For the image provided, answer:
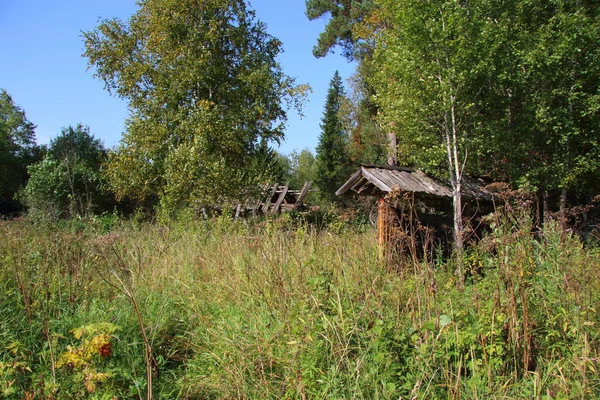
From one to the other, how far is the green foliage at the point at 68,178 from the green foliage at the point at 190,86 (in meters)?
3.48

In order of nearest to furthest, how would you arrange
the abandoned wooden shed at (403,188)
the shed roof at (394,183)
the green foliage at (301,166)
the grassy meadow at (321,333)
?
1. the grassy meadow at (321,333)
2. the abandoned wooden shed at (403,188)
3. the shed roof at (394,183)
4. the green foliage at (301,166)

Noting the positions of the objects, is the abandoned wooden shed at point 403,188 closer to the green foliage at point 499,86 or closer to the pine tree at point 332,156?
the green foliage at point 499,86

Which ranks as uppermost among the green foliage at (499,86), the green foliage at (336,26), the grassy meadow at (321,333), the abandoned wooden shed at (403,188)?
the green foliage at (336,26)

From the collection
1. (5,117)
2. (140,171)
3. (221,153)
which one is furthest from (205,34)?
(5,117)

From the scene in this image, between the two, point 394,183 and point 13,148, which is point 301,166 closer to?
point 13,148

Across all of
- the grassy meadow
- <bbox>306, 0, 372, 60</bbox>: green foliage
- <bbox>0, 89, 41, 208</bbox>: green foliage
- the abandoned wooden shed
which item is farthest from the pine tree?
the grassy meadow

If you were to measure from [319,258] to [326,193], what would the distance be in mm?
27730

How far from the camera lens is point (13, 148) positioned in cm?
3559

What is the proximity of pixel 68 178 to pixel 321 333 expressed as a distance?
25834 millimetres

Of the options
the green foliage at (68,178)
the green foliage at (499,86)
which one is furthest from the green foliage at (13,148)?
the green foliage at (499,86)

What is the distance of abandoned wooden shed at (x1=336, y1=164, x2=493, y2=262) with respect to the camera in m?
7.56

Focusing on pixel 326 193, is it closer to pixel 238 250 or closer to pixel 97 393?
pixel 238 250

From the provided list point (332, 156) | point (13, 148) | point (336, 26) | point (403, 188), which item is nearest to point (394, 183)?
point (403, 188)

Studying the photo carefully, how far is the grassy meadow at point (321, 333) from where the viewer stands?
9.93 ft
